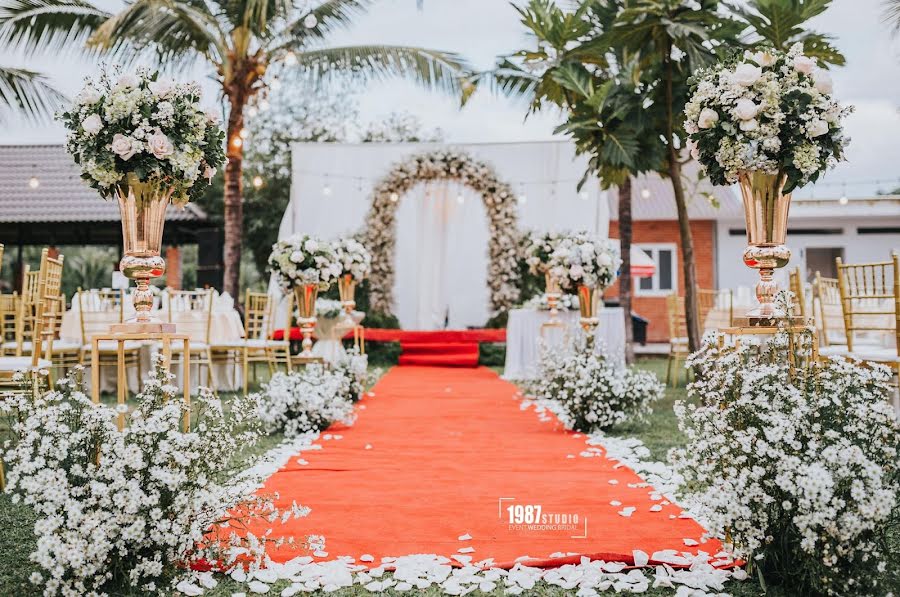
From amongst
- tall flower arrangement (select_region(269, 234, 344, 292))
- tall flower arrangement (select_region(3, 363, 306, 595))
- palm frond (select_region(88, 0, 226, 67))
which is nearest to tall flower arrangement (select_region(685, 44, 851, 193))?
tall flower arrangement (select_region(3, 363, 306, 595))

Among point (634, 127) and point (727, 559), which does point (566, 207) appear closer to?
point (634, 127)

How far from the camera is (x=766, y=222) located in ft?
13.2

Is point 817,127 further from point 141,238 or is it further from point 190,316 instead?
point 190,316

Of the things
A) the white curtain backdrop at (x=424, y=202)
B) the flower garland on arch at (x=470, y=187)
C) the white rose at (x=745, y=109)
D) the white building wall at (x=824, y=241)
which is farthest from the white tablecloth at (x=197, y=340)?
the white building wall at (x=824, y=241)

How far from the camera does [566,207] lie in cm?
1617

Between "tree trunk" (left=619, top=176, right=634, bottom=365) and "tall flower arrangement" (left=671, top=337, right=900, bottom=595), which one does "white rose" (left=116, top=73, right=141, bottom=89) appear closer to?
"tall flower arrangement" (left=671, top=337, right=900, bottom=595)

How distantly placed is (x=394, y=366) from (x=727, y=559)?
10930 mm

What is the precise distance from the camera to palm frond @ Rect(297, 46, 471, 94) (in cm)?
1180

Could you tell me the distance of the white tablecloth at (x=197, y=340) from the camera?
8.69 metres

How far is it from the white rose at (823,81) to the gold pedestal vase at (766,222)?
1.44 feet

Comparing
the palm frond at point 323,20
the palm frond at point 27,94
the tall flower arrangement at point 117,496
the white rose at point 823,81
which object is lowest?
the tall flower arrangement at point 117,496

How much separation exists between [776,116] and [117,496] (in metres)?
3.24

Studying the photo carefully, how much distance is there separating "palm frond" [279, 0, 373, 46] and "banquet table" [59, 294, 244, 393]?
438 centimetres

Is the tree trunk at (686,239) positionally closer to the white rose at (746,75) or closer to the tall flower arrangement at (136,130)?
the white rose at (746,75)
